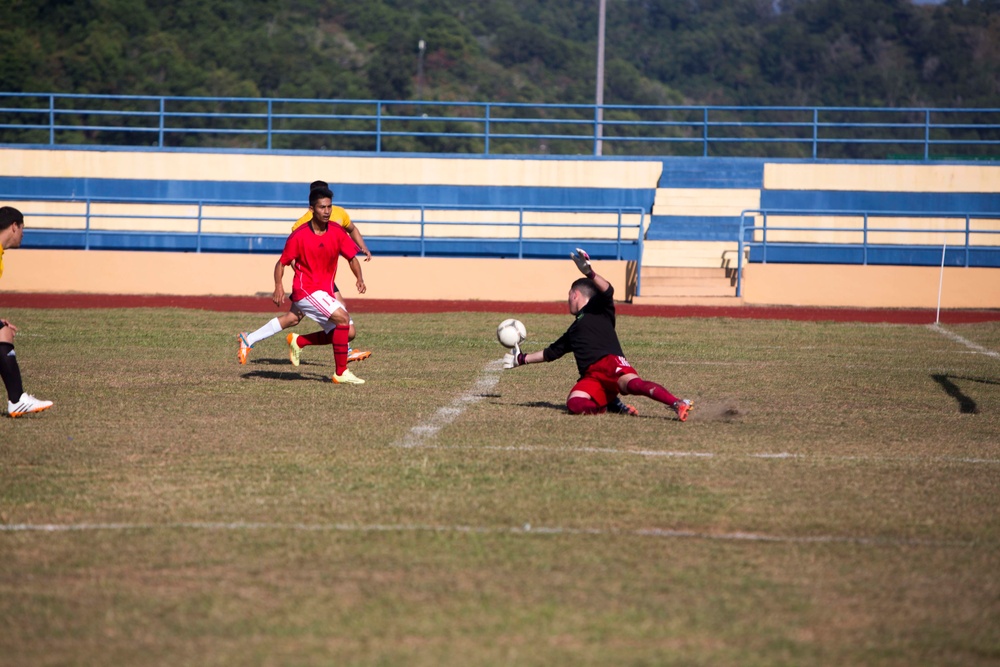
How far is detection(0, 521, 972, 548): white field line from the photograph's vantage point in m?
5.13

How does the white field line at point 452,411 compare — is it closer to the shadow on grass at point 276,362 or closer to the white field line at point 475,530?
the shadow on grass at point 276,362

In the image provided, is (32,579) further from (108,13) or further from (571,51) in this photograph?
(571,51)

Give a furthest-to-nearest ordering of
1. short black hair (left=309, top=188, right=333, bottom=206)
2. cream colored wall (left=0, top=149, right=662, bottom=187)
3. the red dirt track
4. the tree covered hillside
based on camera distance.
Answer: the tree covered hillside < cream colored wall (left=0, top=149, right=662, bottom=187) < the red dirt track < short black hair (left=309, top=188, right=333, bottom=206)

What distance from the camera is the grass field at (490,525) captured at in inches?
157

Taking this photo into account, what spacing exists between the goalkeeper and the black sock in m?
3.54

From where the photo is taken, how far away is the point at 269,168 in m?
27.5

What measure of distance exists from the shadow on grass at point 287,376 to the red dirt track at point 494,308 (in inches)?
326

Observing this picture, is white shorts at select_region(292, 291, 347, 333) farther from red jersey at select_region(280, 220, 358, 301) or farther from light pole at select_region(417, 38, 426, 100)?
light pole at select_region(417, 38, 426, 100)

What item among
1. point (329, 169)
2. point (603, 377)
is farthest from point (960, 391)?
A: point (329, 169)

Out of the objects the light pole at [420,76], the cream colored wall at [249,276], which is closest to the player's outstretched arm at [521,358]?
the cream colored wall at [249,276]

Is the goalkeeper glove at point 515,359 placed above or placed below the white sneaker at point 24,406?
above

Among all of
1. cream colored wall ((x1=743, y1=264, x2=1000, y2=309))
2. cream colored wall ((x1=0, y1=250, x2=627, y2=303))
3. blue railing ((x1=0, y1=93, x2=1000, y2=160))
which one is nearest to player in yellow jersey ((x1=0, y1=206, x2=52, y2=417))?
cream colored wall ((x1=0, y1=250, x2=627, y2=303))

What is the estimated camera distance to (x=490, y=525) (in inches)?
209

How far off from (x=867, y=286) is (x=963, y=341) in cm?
617
